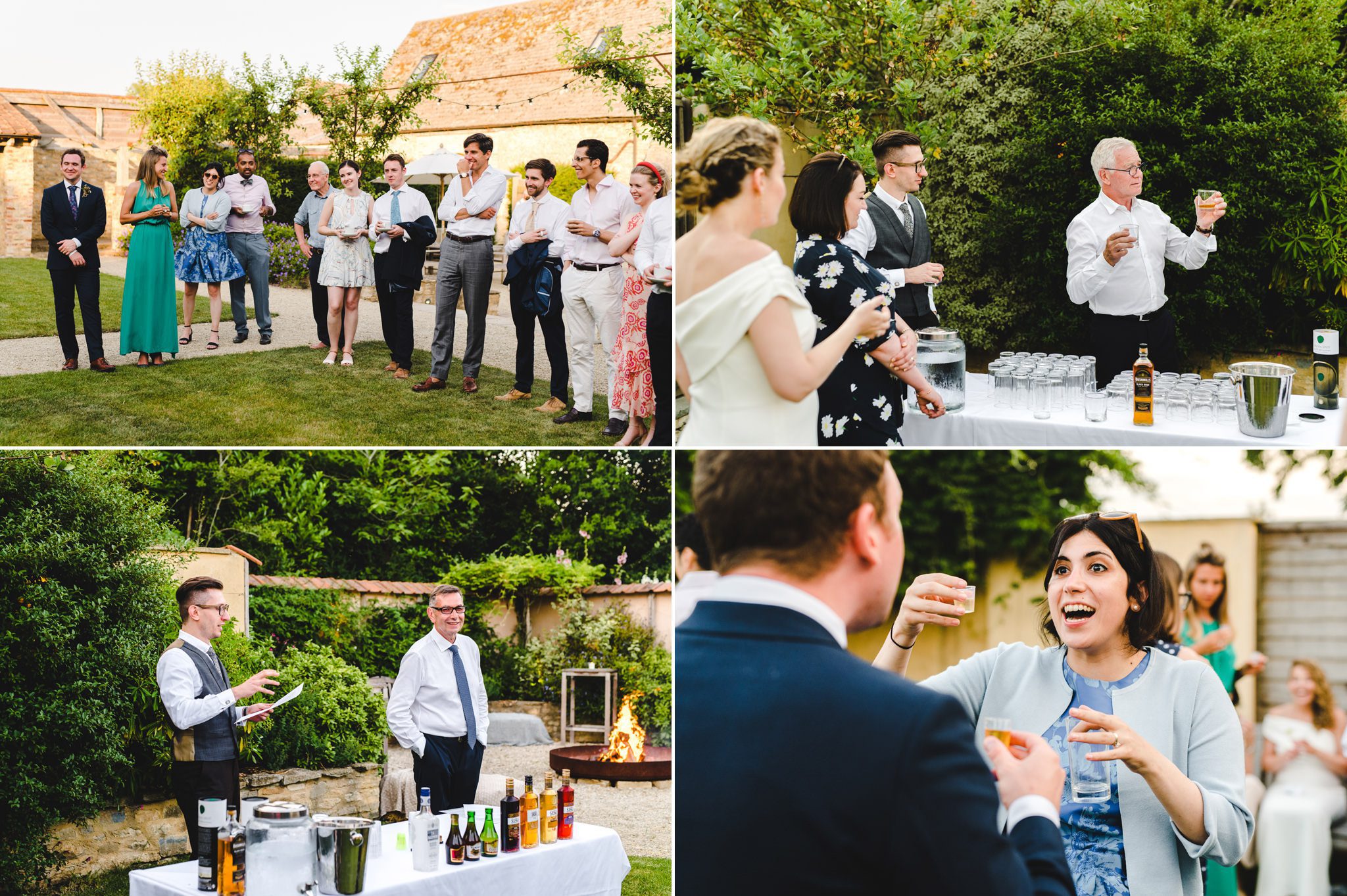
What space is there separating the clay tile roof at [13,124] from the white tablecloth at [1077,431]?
13.7ft

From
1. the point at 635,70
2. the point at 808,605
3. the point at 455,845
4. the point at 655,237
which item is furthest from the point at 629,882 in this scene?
the point at 808,605

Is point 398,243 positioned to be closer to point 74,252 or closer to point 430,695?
point 74,252

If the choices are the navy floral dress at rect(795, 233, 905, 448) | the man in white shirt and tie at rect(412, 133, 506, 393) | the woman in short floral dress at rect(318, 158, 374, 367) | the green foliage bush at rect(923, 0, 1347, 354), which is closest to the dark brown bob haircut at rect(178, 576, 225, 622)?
the man in white shirt and tie at rect(412, 133, 506, 393)

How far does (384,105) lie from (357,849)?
3.65m

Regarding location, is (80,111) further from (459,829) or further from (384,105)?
(459,829)

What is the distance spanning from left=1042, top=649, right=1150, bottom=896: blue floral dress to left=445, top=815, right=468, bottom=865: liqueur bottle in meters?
1.87

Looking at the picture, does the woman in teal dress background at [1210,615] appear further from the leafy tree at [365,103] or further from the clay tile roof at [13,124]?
the clay tile roof at [13,124]

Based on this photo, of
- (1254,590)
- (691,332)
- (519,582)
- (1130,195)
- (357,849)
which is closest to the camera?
(691,332)

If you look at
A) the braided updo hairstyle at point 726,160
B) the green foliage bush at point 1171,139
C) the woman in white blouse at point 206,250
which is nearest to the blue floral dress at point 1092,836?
the braided updo hairstyle at point 726,160

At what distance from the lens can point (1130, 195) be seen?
14.3ft

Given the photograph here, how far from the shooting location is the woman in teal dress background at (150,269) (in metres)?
5.38

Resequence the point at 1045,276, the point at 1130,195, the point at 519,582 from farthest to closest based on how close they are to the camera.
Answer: the point at 519,582, the point at 1045,276, the point at 1130,195

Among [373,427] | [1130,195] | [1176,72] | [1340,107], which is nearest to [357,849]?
[373,427]

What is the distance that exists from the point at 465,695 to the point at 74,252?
2.90 m
